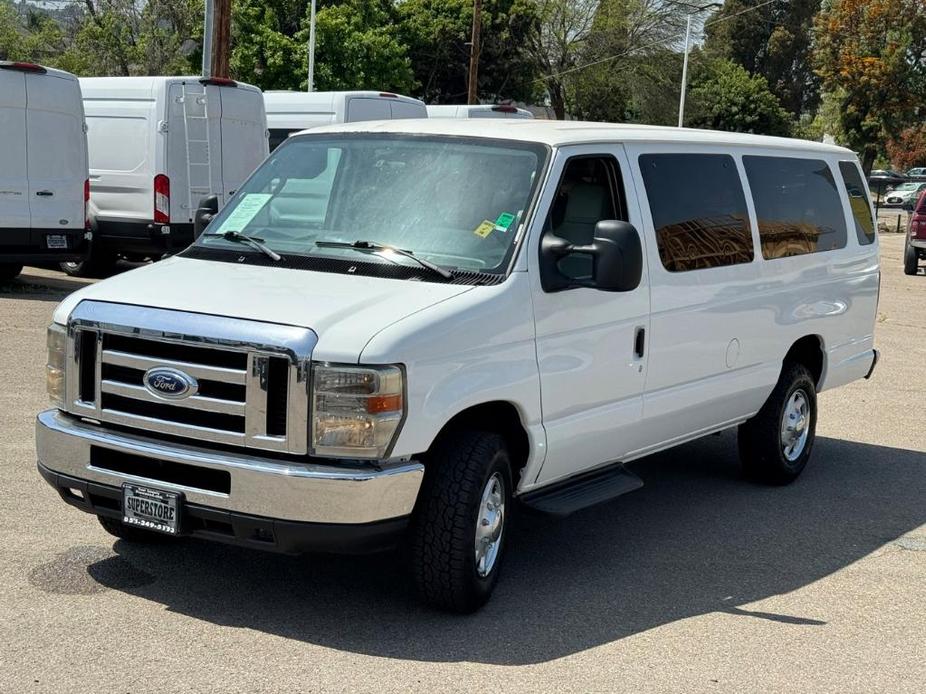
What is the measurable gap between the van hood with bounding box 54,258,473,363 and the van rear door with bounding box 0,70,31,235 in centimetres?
996

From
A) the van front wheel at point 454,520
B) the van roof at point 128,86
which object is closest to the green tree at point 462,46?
the van roof at point 128,86

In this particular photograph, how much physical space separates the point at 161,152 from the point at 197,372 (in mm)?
11854

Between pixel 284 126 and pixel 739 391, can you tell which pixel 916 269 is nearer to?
pixel 284 126

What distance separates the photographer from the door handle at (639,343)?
22.0ft

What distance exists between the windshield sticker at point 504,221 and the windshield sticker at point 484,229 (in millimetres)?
23

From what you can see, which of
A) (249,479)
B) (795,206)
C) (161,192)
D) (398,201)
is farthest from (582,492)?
(161,192)

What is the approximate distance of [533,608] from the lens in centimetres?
596

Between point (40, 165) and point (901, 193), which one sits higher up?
point (40, 165)

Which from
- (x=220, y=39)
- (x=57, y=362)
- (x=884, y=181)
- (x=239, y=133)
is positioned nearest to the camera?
(x=57, y=362)

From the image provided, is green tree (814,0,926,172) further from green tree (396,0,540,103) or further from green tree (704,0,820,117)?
green tree (704,0,820,117)

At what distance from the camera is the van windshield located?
19.9 ft

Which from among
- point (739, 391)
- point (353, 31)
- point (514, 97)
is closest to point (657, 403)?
point (739, 391)

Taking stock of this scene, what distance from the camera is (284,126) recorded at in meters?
20.1

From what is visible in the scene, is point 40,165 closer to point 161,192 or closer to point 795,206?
point 161,192
